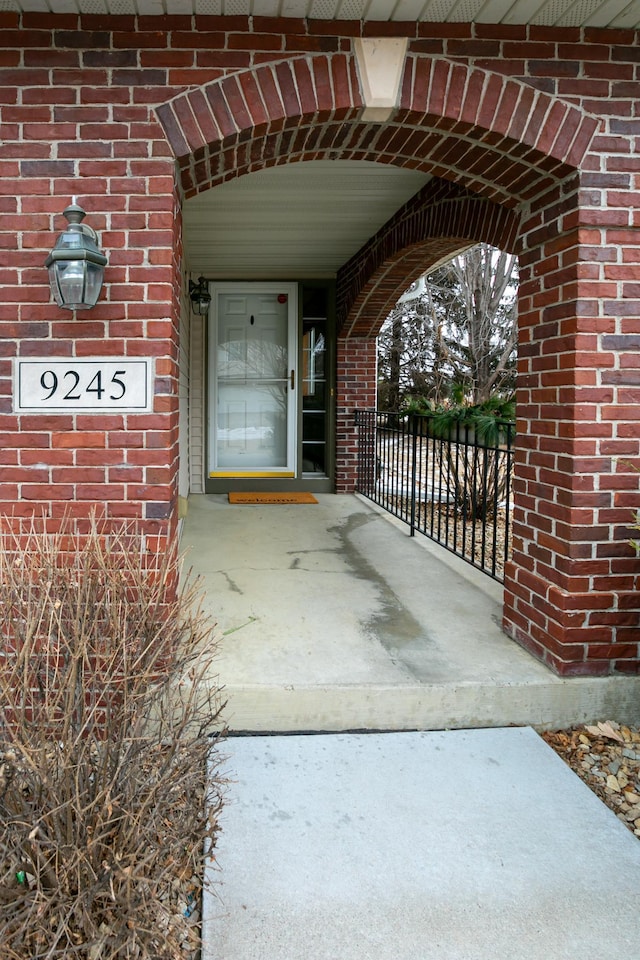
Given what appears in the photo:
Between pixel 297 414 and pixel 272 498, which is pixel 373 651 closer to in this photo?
pixel 272 498

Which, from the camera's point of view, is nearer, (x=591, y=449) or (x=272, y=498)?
(x=591, y=449)

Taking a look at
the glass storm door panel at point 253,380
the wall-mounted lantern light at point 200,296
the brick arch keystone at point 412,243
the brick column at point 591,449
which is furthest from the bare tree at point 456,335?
the brick column at point 591,449

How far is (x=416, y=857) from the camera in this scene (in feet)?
6.22

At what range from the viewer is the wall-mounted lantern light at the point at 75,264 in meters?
2.38

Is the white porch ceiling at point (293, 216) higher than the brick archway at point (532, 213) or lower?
higher

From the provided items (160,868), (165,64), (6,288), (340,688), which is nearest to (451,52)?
(165,64)

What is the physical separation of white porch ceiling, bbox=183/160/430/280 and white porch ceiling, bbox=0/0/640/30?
1.55 m

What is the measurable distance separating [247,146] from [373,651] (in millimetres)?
2304

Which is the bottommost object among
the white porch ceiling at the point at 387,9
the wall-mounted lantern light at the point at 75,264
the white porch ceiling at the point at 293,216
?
the wall-mounted lantern light at the point at 75,264

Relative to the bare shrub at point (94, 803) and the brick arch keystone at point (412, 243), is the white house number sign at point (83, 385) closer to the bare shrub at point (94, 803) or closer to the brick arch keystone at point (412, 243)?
the bare shrub at point (94, 803)

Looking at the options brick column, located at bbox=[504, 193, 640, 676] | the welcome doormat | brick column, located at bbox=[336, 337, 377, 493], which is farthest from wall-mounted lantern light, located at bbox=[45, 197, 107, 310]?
brick column, located at bbox=[336, 337, 377, 493]

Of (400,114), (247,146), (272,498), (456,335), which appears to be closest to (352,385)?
(272,498)

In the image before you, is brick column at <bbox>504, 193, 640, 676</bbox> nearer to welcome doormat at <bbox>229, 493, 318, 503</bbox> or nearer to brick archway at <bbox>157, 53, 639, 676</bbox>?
brick archway at <bbox>157, 53, 639, 676</bbox>

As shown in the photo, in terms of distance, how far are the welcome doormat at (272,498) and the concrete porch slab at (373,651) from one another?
2270 millimetres
